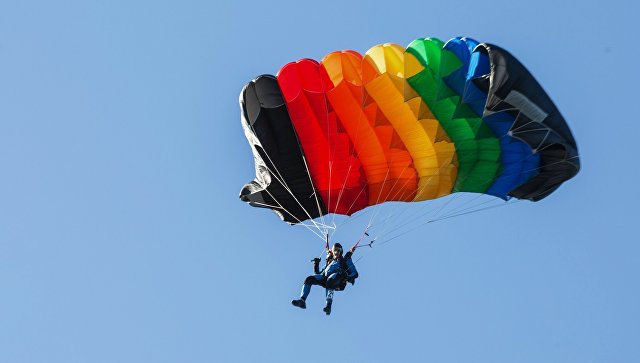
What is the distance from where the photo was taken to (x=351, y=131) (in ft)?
78.5

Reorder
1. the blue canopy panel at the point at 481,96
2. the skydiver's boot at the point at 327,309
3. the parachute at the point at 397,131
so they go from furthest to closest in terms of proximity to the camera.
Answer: the parachute at the point at 397,131, the blue canopy panel at the point at 481,96, the skydiver's boot at the point at 327,309

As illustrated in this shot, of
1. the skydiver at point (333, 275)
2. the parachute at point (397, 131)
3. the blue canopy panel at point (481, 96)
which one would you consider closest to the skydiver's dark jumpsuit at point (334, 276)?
the skydiver at point (333, 275)

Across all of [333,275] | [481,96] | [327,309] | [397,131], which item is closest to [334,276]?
[333,275]

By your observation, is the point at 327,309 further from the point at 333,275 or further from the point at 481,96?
the point at 481,96

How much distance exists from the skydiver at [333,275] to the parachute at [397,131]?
4.92 ft

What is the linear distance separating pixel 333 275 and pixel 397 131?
2657 mm

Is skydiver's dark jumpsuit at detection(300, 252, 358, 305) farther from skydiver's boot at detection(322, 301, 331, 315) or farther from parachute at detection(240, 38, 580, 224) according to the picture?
parachute at detection(240, 38, 580, 224)

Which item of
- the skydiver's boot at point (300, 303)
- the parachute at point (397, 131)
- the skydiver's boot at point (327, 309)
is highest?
the parachute at point (397, 131)

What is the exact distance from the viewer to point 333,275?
23.0 metres

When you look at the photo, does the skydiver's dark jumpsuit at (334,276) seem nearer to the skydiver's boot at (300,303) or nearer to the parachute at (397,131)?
the skydiver's boot at (300,303)

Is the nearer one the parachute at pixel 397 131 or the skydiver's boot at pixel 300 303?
the skydiver's boot at pixel 300 303

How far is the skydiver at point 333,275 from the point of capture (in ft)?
75.0

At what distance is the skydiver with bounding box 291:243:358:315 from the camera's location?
2288 cm

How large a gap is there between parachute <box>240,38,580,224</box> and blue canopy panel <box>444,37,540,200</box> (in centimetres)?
2
